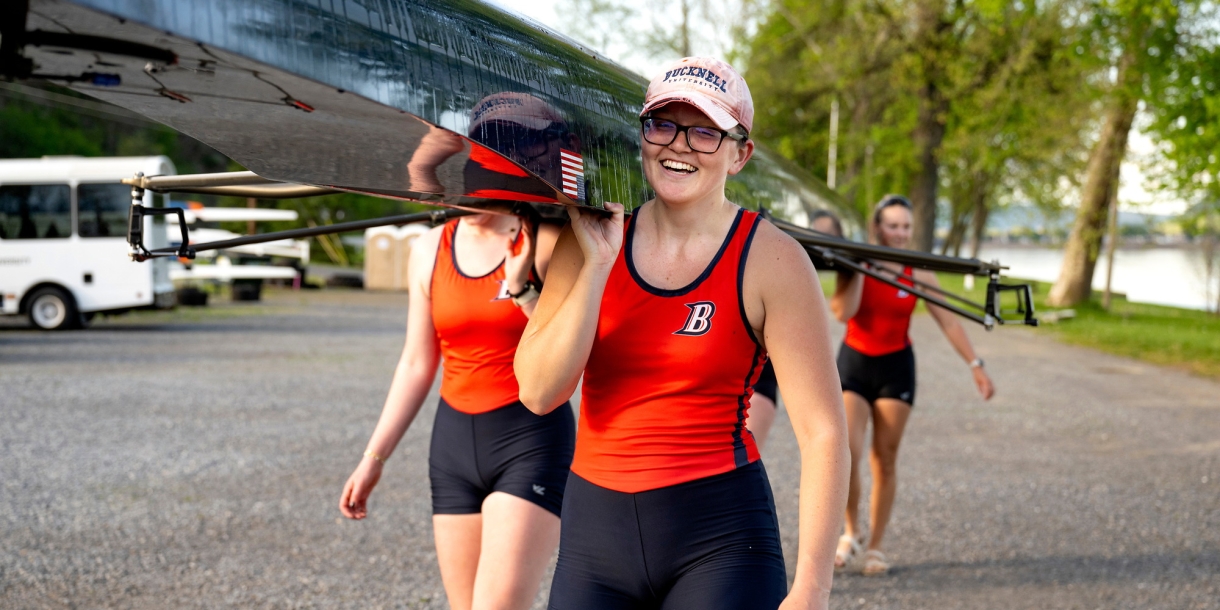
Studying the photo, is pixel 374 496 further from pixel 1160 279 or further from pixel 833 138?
pixel 1160 279

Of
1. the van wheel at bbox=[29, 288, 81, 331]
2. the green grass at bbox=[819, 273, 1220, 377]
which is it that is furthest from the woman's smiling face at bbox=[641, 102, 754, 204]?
the van wheel at bbox=[29, 288, 81, 331]

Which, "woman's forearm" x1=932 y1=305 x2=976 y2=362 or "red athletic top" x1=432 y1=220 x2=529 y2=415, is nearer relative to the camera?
"red athletic top" x1=432 y1=220 x2=529 y2=415

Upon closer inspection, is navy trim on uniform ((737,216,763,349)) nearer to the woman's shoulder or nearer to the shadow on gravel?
the woman's shoulder

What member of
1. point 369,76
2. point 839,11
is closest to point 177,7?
point 369,76

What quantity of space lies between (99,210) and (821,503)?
2021 cm

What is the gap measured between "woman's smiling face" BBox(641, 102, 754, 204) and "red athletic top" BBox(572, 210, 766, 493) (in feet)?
0.42

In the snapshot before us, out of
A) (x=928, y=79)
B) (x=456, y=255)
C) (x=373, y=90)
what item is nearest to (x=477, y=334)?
(x=456, y=255)

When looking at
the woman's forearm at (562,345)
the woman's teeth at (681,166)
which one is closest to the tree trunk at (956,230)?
the woman's teeth at (681,166)

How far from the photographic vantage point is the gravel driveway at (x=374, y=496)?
5.50 meters

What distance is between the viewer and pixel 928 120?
29047 millimetres

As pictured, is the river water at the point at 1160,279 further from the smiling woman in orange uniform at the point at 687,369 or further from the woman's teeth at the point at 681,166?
the woman's teeth at the point at 681,166

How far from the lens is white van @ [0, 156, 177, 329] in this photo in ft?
63.0

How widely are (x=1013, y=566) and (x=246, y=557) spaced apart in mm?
4395

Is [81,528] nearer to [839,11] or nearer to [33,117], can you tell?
[839,11]
